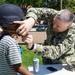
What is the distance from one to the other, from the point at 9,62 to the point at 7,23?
322mm

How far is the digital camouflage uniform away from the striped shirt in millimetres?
537

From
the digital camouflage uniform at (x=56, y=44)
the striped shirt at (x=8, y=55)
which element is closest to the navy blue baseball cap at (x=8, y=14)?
the striped shirt at (x=8, y=55)

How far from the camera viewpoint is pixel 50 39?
10.9 feet

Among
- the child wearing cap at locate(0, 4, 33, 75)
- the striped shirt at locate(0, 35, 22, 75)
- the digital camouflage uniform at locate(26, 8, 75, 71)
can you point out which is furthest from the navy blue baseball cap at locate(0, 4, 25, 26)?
the digital camouflage uniform at locate(26, 8, 75, 71)

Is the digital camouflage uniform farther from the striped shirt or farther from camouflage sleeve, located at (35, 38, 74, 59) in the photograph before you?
the striped shirt

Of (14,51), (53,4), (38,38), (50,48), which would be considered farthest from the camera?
(53,4)

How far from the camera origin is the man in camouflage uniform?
296 cm

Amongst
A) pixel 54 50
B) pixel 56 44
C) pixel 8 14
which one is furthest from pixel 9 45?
pixel 56 44

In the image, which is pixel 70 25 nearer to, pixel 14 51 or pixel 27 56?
pixel 14 51

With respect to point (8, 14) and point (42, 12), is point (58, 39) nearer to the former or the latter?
point (42, 12)

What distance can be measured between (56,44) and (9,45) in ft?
2.76

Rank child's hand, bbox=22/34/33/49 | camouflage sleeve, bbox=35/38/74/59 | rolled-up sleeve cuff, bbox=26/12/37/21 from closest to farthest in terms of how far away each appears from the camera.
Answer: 1. child's hand, bbox=22/34/33/49
2. camouflage sleeve, bbox=35/38/74/59
3. rolled-up sleeve cuff, bbox=26/12/37/21

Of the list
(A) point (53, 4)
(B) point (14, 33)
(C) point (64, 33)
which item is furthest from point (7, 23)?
(A) point (53, 4)

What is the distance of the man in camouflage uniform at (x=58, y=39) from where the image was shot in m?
2.96
